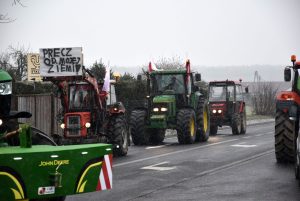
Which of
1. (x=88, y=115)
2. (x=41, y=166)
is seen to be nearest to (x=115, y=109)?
(x=88, y=115)

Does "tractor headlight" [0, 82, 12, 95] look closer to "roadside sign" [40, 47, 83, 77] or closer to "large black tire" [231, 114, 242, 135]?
"roadside sign" [40, 47, 83, 77]

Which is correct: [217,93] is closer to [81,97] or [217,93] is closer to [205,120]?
[205,120]

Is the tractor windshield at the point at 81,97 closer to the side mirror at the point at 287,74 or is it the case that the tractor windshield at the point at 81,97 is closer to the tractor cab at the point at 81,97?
the tractor cab at the point at 81,97

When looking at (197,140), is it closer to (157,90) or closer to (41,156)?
(157,90)

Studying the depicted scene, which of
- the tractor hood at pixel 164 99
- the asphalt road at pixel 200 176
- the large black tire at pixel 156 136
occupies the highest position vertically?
the tractor hood at pixel 164 99

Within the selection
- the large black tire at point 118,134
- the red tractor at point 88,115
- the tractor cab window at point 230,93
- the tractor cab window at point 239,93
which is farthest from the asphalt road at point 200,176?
the tractor cab window at point 239,93

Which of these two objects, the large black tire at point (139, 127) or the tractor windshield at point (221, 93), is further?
the tractor windshield at point (221, 93)

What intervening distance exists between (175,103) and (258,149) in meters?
3.98

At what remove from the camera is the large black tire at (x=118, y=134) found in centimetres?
1559

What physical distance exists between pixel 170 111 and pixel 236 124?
20.3 feet

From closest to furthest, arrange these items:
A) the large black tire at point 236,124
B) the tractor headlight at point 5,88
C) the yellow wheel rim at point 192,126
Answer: the tractor headlight at point 5,88, the yellow wheel rim at point 192,126, the large black tire at point 236,124

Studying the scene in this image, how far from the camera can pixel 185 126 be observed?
19.5 metres

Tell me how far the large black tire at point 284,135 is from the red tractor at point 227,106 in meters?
12.4

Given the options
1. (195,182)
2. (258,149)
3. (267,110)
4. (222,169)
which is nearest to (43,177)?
(195,182)
